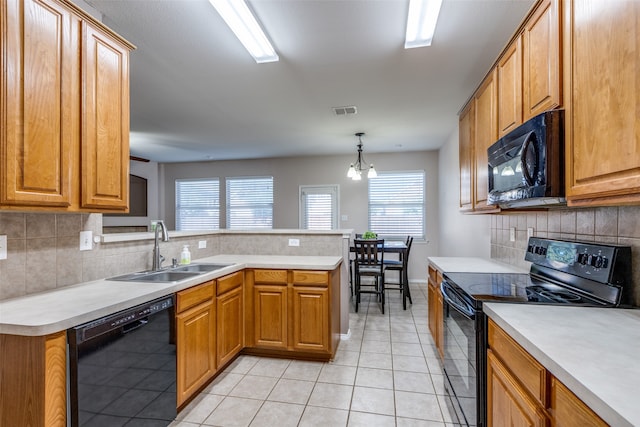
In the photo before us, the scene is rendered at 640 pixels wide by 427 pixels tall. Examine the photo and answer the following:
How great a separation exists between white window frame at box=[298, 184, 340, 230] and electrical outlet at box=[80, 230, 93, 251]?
4.55 meters

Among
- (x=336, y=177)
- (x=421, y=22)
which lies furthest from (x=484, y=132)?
(x=336, y=177)

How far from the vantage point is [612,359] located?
2.77ft

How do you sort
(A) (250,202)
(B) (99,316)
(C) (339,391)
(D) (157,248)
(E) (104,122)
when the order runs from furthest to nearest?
(A) (250,202), (D) (157,248), (C) (339,391), (E) (104,122), (B) (99,316)

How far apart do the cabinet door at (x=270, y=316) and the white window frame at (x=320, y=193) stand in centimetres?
356

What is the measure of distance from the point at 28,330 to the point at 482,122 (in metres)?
2.87

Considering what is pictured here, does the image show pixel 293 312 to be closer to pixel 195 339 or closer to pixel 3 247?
pixel 195 339

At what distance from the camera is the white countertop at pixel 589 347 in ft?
2.22

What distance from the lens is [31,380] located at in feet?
3.84

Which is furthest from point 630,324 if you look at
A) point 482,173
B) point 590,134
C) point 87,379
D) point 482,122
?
point 87,379

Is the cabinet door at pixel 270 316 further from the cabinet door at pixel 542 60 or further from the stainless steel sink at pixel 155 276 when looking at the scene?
the cabinet door at pixel 542 60

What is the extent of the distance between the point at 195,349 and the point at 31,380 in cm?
94

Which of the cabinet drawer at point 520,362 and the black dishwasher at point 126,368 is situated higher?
the cabinet drawer at point 520,362

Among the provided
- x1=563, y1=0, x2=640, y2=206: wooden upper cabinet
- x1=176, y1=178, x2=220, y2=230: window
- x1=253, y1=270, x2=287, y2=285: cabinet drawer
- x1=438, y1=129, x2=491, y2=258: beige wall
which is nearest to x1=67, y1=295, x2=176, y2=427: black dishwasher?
x1=253, y1=270, x2=287, y2=285: cabinet drawer

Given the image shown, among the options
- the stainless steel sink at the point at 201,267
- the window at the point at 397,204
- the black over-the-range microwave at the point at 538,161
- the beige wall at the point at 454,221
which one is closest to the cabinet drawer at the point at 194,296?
the stainless steel sink at the point at 201,267
